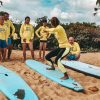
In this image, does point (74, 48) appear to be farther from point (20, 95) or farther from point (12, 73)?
point (20, 95)

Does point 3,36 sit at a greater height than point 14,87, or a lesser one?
greater

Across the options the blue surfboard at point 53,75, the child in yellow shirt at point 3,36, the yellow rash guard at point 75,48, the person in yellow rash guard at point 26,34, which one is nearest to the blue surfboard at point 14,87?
the blue surfboard at point 53,75

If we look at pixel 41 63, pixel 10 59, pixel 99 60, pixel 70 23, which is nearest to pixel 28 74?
pixel 41 63

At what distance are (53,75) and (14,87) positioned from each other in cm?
174

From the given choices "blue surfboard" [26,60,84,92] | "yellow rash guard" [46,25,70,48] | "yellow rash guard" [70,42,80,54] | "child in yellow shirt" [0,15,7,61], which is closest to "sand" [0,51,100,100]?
"blue surfboard" [26,60,84,92]

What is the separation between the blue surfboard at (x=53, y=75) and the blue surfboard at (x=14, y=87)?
951 millimetres

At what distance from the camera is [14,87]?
34.0ft

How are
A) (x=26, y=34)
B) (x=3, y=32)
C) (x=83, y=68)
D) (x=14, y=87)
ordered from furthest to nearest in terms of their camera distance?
(x=26, y=34) → (x=3, y=32) → (x=83, y=68) → (x=14, y=87)

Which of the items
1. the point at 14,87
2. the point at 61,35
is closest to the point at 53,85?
the point at 14,87

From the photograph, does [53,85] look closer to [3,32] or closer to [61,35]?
[61,35]

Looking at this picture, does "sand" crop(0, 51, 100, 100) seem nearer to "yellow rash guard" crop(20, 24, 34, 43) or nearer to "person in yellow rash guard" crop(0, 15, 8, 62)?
"person in yellow rash guard" crop(0, 15, 8, 62)

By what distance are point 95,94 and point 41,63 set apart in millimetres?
3824

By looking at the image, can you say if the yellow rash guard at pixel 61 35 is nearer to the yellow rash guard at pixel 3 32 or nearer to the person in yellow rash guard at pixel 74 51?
the yellow rash guard at pixel 3 32

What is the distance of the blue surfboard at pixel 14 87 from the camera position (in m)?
9.73
